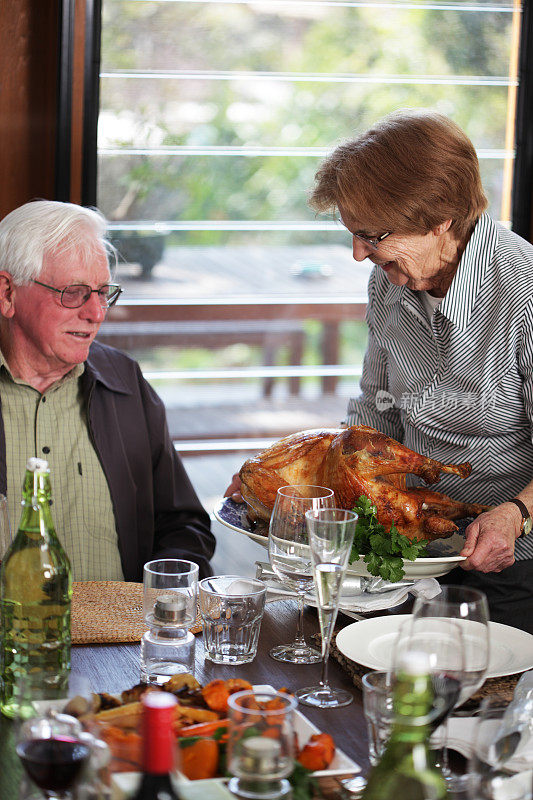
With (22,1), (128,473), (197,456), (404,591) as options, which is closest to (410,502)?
(404,591)

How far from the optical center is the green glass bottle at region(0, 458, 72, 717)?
1183 millimetres

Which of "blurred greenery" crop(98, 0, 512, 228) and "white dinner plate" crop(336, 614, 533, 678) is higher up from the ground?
"blurred greenery" crop(98, 0, 512, 228)

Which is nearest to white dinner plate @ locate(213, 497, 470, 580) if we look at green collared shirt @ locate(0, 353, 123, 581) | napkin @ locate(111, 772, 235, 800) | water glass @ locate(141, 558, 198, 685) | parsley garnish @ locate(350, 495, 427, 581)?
parsley garnish @ locate(350, 495, 427, 581)

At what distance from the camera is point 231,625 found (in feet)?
4.41

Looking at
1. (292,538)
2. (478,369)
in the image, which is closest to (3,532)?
(292,538)

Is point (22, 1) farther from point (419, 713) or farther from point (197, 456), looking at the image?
point (419, 713)

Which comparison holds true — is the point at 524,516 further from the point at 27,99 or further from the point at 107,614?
the point at 27,99

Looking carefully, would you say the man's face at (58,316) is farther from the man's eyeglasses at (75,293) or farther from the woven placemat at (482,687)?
the woven placemat at (482,687)

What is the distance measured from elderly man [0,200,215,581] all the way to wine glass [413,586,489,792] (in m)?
1.06

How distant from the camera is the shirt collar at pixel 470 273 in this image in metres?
1.90

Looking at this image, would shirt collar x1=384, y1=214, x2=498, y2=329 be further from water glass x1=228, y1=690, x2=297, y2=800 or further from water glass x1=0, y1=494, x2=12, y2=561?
water glass x1=228, y1=690, x2=297, y2=800

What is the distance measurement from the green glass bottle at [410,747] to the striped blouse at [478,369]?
3.64ft

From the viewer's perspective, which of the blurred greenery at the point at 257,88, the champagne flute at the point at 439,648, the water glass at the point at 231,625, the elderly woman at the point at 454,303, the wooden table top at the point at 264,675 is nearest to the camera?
the champagne flute at the point at 439,648

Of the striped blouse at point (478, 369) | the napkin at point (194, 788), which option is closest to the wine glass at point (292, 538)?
the napkin at point (194, 788)
